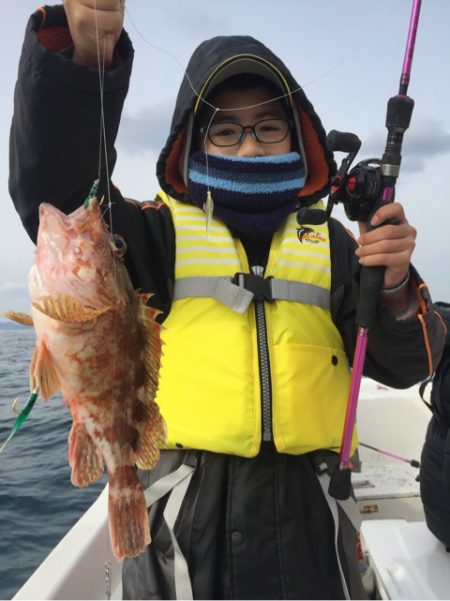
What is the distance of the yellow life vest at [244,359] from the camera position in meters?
2.30

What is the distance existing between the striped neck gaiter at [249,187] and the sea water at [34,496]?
1.59 metres

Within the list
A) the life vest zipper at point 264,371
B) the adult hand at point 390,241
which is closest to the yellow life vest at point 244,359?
the life vest zipper at point 264,371

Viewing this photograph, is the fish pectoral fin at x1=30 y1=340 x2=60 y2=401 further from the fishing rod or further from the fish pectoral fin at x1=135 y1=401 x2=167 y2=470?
the fishing rod

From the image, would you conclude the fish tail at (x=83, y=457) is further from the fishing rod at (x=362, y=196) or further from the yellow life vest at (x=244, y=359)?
the fishing rod at (x=362, y=196)

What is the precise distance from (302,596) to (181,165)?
2.27 meters

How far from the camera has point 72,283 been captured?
1982 mm

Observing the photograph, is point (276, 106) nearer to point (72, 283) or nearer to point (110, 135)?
point (110, 135)

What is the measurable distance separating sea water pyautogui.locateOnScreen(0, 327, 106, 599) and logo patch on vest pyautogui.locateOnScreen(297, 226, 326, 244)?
179cm

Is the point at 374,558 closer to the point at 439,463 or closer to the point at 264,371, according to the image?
the point at 439,463

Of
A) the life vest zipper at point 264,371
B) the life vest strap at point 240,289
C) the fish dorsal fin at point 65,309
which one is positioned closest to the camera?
the fish dorsal fin at point 65,309

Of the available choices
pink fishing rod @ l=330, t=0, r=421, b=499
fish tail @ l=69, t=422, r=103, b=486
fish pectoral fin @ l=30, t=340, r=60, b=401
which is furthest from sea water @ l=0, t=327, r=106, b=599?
pink fishing rod @ l=330, t=0, r=421, b=499

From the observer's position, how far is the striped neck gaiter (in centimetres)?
254

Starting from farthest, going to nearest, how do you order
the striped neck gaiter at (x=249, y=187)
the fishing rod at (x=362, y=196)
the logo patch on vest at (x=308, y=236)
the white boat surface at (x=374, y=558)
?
1. the white boat surface at (x=374, y=558)
2. the logo patch on vest at (x=308, y=236)
3. the striped neck gaiter at (x=249, y=187)
4. the fishing rod at (x=362, y=196)

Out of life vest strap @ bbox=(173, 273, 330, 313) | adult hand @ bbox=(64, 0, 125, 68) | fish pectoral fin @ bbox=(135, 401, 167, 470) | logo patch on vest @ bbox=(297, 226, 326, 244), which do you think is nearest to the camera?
adult hand @ bbox=(64, 0, 125, 68)
